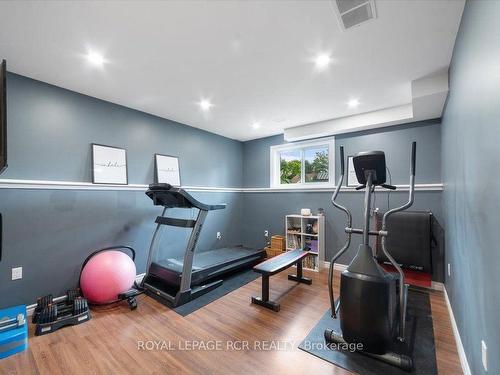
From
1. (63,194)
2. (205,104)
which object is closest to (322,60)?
(205,104)

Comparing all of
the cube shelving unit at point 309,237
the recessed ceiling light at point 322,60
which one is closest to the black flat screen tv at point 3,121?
the recessed ceiling light at point 322,60

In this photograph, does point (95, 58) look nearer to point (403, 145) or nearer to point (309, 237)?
point (309, 237)

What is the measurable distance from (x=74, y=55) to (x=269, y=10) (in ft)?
5.97

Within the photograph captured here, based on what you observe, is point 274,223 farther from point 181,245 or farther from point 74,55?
point 74,55

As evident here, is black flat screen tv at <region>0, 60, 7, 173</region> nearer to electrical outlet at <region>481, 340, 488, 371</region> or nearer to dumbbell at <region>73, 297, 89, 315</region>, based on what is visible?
dumbbell at <region>73, 297, 89, 315</region>

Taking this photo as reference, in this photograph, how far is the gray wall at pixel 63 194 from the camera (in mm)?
2369

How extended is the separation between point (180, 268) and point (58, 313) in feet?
4.02

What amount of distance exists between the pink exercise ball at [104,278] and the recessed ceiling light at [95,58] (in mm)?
2041

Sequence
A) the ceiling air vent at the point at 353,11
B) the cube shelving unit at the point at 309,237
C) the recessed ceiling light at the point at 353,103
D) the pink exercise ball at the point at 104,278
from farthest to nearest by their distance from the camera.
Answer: the cube shelving unit at the point at 309,237, the recessed ceiling light at the point at 353,103, the pink exercise ball at the point at 104,278, the ceiling air vent at the point at 353,11

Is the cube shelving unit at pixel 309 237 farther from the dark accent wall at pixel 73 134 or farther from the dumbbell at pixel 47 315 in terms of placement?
the dumbbell at pixel 47 315

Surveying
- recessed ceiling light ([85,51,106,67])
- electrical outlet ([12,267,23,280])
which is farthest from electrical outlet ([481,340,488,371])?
electrical outlet ([12,267,23,280])

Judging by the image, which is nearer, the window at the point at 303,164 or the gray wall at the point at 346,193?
the gray wall at the point at 346,193

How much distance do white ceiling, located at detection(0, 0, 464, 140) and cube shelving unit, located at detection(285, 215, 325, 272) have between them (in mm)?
1985

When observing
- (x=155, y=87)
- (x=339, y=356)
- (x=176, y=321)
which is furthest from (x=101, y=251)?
(x=339, y=356)
